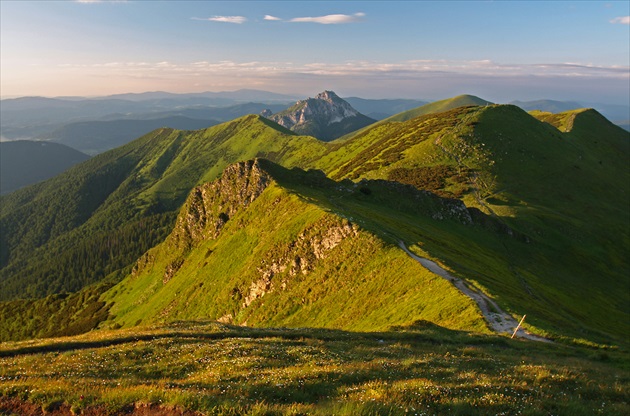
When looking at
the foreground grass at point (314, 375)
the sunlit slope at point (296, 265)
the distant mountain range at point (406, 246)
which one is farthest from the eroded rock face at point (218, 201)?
the foreground grass at point (314, 375)

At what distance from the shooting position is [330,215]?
59.8 metres

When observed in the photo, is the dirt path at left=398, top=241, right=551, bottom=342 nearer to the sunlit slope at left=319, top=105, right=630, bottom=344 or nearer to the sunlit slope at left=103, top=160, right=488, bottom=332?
the sunlit slope at left=103, top=160, right=488, bottom=332

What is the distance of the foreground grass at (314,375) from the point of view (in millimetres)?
12547

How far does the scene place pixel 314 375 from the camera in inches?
637

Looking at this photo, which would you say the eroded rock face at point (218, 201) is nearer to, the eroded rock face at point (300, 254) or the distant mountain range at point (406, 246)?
the distant mountain range at point (406, 246)

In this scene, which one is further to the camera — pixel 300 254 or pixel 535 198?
pixel 535 198

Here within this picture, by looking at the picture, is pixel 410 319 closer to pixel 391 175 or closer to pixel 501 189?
pixel 501 189

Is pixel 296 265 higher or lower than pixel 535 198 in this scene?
lower

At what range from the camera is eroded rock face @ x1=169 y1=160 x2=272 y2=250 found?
312 feet

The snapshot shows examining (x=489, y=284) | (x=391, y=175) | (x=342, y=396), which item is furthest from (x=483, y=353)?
(x=391, y=175)

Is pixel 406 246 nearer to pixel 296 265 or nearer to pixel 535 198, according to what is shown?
pixel 296 265

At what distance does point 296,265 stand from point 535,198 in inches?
3255

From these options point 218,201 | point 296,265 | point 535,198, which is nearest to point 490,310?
point 296,265

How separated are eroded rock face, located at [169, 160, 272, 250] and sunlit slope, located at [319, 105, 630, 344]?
52.1 metres
